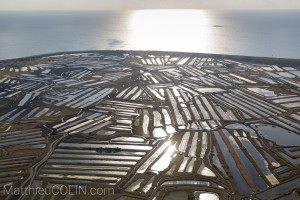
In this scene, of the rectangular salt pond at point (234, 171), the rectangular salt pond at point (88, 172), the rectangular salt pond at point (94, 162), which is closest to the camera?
the rectangular salt pond at point (234, 171)

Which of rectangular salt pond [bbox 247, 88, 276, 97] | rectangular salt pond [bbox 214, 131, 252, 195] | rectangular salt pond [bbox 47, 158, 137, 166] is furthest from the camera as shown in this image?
rectangular salt pond [bbox 247, 88, 276, 97]

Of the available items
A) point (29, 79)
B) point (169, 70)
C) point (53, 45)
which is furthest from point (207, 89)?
point (53, 45)

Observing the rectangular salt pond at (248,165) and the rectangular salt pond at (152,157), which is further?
the rectangular salt pond at (152,157)

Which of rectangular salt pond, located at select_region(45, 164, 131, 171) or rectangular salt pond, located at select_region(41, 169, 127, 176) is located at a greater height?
rectangular salt pond, located at select_region(45, 164, 131, 171)

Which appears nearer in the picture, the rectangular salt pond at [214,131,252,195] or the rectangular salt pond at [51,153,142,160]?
the rectangular salt pond at [214,131,252,195]

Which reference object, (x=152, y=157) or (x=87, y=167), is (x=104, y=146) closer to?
(x=87, y=167)

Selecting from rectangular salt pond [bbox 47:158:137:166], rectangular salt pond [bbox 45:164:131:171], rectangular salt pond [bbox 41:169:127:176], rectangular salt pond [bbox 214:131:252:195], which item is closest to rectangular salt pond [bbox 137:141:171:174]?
rectangular salt pond [bbox 47:158:137:166]

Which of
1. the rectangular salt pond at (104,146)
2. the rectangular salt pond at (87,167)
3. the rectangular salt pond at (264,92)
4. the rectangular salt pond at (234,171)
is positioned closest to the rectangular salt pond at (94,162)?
the rectangular salt pond at (87,167)

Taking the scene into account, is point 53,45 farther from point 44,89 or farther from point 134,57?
point 44,89

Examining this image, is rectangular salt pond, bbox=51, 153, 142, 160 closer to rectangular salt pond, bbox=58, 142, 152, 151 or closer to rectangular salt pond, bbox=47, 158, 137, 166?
rectangular salt pond, bbox=47, 158, 137, 166

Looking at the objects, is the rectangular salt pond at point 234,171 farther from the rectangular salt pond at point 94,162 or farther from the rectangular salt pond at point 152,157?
the rectangular salt pond at point 94,162

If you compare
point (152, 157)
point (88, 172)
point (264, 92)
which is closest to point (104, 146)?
point (88, 172)
